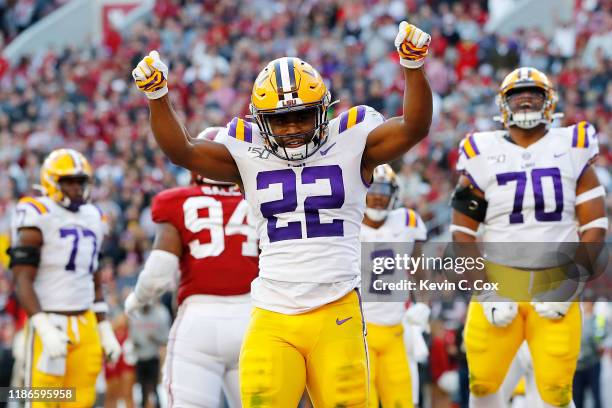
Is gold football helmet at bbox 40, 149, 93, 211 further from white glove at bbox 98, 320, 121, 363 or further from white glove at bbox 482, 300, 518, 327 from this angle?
white glove at bbox 482, 300, 518, 327

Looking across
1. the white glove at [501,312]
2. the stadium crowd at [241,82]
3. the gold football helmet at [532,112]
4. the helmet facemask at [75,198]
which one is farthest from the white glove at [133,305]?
the stadium crowd at [241,82]

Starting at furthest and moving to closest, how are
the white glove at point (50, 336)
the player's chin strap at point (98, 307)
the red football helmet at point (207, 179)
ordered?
the player's chin strap at point (98, 307) < the white glove at point (50, 336) < the red football helmet at point (207, 179)

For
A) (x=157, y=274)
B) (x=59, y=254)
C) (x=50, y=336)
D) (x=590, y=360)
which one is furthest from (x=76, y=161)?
(x=590, y=360)

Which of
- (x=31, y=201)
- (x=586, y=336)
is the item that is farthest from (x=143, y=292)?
(x=586, y=336)

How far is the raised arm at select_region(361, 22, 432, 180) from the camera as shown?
14.3 feet

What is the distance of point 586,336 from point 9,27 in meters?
15.1

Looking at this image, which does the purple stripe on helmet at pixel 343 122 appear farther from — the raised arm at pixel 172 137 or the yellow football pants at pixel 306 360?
the yellow football pants at pixel 306 360

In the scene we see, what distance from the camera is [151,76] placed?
451cm

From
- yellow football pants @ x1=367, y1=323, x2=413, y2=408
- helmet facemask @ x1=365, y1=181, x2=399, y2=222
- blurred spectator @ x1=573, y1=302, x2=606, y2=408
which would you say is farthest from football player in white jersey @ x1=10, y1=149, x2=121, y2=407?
blurred spectator @ x1=573, y1=302, x2=606, y2=408

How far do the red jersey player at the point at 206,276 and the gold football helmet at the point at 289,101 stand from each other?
→ 3.91 feet

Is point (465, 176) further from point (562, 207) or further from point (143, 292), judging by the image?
point (143, 292)

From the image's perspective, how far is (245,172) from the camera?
15.5 ft

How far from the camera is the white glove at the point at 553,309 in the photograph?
577cm

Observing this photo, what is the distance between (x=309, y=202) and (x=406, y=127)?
518 millimetres
